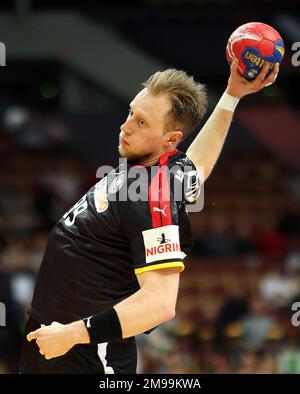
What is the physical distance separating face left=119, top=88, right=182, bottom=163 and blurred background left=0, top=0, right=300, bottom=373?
6.97 meters

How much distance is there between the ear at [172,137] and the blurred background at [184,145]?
6.95 meters

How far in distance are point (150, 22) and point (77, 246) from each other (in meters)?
12.7

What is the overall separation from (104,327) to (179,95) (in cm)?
111

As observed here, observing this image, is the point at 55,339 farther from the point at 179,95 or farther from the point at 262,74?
the point at 262,74

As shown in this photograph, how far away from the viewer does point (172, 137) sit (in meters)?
3.95

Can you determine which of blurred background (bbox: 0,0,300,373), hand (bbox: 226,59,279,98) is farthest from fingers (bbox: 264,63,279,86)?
blurred background (bbox: 0,0,300,373)

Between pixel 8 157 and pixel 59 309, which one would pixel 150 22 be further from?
pixel 59 309

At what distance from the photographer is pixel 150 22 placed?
16188 mm

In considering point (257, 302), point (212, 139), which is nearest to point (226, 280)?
point (257, 302)

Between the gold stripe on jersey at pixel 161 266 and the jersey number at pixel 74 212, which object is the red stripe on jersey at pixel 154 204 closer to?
the gold stripe on jersey at pixel 161 266

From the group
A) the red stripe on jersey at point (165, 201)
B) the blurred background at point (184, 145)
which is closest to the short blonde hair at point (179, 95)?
the red stripe on jersey at point (165, 201)

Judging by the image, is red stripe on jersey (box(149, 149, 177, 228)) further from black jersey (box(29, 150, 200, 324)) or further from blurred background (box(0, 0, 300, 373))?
blurred background (box(0, 0, 300, 373))

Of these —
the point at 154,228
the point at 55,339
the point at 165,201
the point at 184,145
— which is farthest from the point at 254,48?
the point at 184,145

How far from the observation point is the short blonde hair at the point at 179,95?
3.92 m
